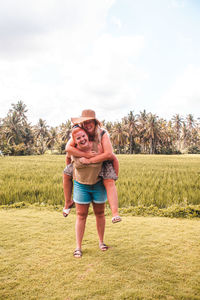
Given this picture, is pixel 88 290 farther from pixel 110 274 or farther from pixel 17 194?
pixel 17 194

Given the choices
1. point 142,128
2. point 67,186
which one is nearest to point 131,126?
point 142,128

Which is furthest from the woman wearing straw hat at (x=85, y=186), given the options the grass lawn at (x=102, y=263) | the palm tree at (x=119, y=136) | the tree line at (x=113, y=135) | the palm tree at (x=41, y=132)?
the palm tree at (x=41, y=132)

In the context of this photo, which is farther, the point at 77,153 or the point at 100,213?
the point at 100,213

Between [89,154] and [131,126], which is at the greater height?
[131,126]

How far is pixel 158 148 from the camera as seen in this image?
55312mm

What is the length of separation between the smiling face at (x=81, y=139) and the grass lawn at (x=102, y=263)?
1.21 metres

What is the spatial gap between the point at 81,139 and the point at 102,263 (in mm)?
1299

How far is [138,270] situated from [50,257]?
3.12ft

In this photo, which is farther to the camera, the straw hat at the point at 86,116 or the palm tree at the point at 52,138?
the palm tree at the point at 52,138

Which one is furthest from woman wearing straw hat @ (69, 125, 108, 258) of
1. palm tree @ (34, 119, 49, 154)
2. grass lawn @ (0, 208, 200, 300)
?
palm tree @ (34, 119, 49, 154)

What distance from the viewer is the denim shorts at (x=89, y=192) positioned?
2611mm

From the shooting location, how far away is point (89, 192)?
2641mm

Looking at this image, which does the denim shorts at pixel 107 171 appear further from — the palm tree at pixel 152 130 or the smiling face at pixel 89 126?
the palm tree at pixel 152 130

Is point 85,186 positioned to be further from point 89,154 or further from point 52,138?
point 52,138
